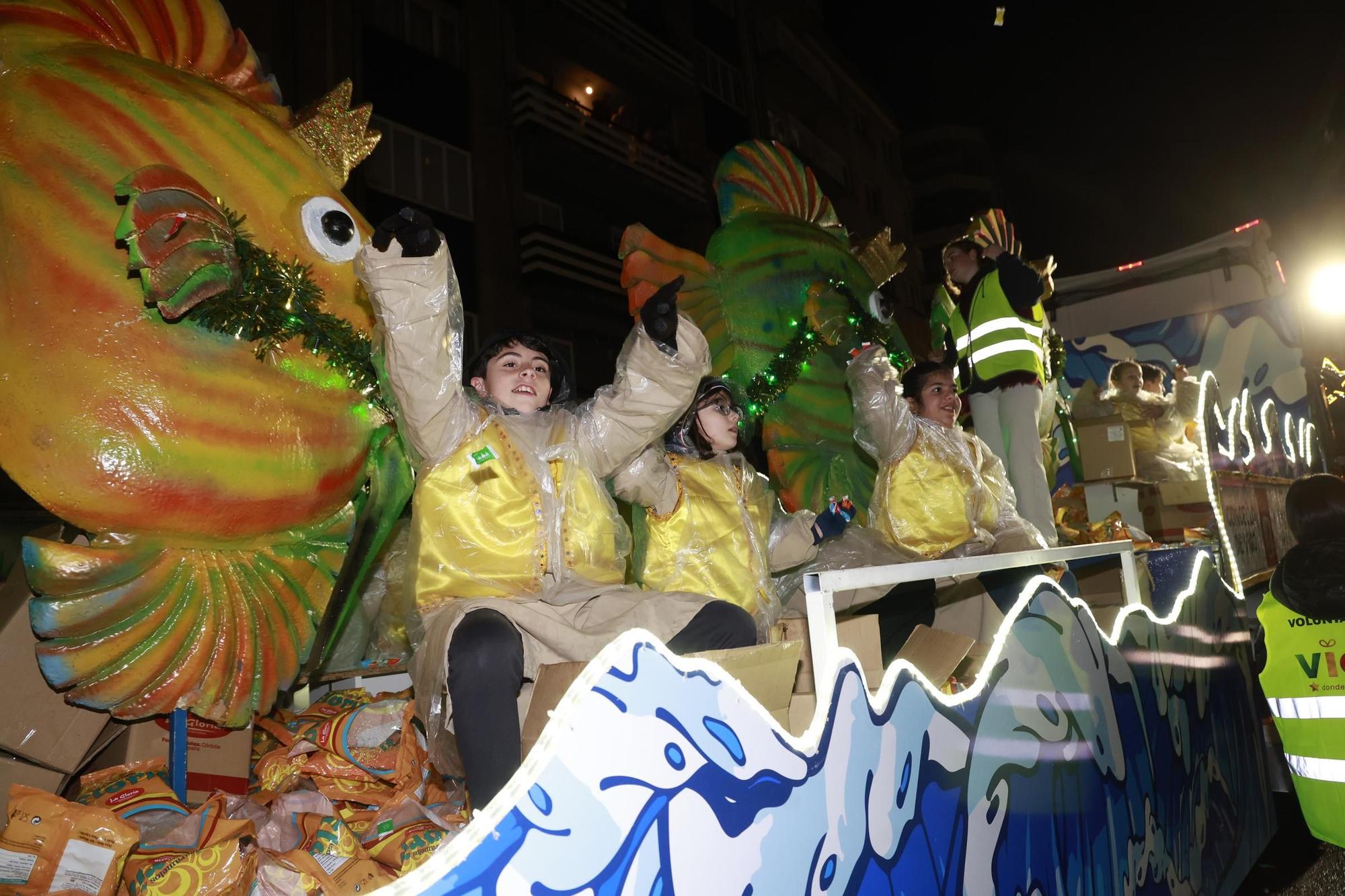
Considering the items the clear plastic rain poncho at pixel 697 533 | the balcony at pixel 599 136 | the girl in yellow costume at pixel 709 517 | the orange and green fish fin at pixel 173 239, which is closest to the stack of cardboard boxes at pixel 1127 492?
the girl in yellow costume at pixel 709 517

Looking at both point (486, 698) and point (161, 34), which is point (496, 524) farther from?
point (161, 34)

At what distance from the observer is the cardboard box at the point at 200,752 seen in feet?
8.23

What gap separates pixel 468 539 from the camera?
2.17 metres

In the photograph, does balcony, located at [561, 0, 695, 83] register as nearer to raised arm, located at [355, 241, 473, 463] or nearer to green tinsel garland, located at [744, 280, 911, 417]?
green tinsel garland, located at [744, 280, 911, 417]

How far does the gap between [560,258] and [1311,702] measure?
29.6ft

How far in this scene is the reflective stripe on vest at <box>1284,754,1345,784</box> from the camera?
3350 millimetres

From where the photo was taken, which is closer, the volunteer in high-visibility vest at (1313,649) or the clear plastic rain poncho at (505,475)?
the clear plastic rain poncho at (505,475)

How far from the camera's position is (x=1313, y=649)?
3.40 metres

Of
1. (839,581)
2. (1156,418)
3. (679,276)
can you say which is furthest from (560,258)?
(839,581)

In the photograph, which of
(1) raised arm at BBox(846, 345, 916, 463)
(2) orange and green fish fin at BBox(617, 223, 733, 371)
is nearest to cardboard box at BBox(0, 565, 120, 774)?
(2) orange and green fish fin at BBox(617, 223, 733, 371)

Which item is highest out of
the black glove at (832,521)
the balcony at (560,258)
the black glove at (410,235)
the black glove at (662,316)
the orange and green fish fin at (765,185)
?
the balcony at (560,258)

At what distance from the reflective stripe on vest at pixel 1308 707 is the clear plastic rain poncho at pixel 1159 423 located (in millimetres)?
2550

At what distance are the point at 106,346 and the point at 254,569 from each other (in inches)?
27.1

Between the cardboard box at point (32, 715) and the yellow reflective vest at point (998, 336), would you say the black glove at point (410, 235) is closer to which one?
the cardboard box at point (32, 715)
